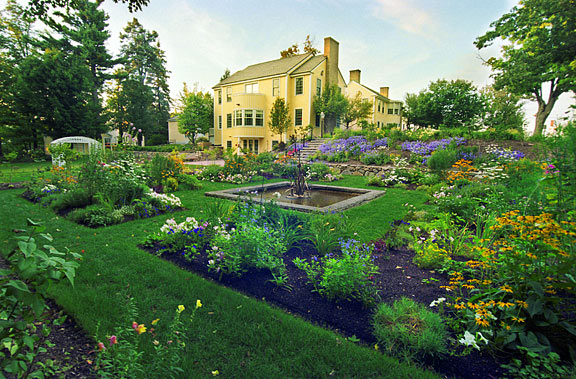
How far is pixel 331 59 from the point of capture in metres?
24.1

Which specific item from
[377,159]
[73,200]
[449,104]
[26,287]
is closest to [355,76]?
[449,104]

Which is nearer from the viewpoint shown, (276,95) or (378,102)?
(276,95)

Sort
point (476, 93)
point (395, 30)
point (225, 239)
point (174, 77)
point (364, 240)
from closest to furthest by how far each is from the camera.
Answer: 1. point (225, 239)
2. point (364, 240)
3. point (395, 30)
4. point (476, 93)
5. point (174, 77)

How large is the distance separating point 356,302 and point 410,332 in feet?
1.95

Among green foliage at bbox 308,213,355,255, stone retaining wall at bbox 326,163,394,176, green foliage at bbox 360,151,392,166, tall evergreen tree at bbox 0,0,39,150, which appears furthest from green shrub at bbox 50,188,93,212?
tall evergreen tree at bbox 0,0,39,150

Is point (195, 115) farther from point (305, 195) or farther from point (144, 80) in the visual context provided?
point (305, 195)

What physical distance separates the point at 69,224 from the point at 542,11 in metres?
19.1

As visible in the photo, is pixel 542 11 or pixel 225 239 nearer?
pixel 225 239

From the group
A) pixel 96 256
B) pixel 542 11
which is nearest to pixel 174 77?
pixel 542 11

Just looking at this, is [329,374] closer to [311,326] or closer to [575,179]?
[311,326]

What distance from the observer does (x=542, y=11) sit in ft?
40.7

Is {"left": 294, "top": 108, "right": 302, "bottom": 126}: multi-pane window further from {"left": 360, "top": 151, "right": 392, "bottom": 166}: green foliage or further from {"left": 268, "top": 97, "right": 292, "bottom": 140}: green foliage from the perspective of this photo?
{"left": 360, "top": 151, "right": 392, "bottom": 166}: green foliage

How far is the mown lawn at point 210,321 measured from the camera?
78.5 inches

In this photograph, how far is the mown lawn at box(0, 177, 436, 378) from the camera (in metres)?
1.99
